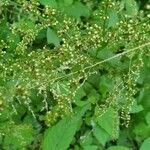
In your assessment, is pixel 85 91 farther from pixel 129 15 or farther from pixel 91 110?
pixel 129 15

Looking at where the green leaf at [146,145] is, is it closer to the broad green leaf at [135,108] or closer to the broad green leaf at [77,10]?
the broad green leaf at [135,108]

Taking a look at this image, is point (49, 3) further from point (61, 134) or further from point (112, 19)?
point (61, 134)

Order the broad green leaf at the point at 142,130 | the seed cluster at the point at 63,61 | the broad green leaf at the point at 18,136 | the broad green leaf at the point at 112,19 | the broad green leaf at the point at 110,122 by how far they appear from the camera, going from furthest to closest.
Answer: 1. the broad green leaf at the point at 142,130
2. the broad green leaf at the point at 112,19
3. the broad green leaf at the point at 110,122
4. the broad green leaf at the point at 18,136
5. the seed cluster at the point at 63,61

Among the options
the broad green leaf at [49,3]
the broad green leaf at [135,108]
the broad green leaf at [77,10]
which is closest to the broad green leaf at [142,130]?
the broad green leaf at [135,108]

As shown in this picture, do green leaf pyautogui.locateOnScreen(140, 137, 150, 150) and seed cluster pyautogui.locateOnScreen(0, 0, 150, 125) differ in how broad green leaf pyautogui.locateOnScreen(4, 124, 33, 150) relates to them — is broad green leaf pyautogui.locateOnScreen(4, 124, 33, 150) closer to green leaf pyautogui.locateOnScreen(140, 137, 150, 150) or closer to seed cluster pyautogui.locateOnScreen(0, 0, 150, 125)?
seed cluster pyautogui.locateOnScreen(0, 0, 150, 125)

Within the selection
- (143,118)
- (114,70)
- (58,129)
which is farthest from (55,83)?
(143,118)

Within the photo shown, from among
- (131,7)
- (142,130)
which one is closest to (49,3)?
(131,7)

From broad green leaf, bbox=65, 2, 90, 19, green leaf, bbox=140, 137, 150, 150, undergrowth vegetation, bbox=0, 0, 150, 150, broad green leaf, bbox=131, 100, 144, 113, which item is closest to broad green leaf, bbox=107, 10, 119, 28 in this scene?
undergrowth vegetation, bbox=0, 0, 150, 150
